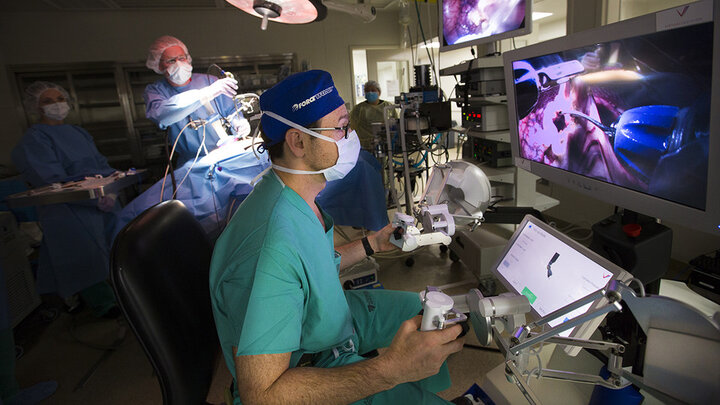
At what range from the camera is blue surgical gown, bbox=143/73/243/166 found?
2.42 metres

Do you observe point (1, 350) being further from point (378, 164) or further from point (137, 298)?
point (378, 164)

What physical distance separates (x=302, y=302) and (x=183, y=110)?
6.75 feet

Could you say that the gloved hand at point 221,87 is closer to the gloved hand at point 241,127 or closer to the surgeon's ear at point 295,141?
the gloved hand at point 241,127

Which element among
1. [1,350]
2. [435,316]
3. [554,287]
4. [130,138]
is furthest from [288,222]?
[130,138]

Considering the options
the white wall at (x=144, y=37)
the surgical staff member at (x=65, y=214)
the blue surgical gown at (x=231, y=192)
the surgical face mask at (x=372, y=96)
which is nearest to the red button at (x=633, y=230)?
the blue surgical gown at (x=231, y=192)

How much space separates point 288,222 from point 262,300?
0.23 metres

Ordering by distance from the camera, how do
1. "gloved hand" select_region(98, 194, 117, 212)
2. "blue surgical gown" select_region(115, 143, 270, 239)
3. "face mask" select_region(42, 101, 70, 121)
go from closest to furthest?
"blue surgical gown" select_region(115, 143, 270, 239) → "gloved hand" select_region(98, 194, 117, 212) → "face mask" select_region(42, 101, 70, 121)

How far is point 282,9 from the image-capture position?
1.77 meters

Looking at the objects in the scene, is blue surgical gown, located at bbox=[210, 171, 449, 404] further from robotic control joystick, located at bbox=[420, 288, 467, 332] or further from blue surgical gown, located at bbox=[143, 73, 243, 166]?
blue surgical gown, located at bbox=[143, 73, 243, 166]

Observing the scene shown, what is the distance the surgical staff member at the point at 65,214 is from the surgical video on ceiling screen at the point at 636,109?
2621 millimetres

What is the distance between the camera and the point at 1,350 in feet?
5.15

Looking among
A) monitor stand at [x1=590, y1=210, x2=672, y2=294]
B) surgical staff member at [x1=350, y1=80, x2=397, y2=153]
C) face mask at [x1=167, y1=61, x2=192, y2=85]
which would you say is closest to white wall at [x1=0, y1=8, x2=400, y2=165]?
surgical staff member at [x1=350, y1=80, x2=397, y2=153]

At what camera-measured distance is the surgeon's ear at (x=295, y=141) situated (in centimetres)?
112

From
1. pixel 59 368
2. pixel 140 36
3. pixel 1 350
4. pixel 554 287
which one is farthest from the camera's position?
pixel 140 36
